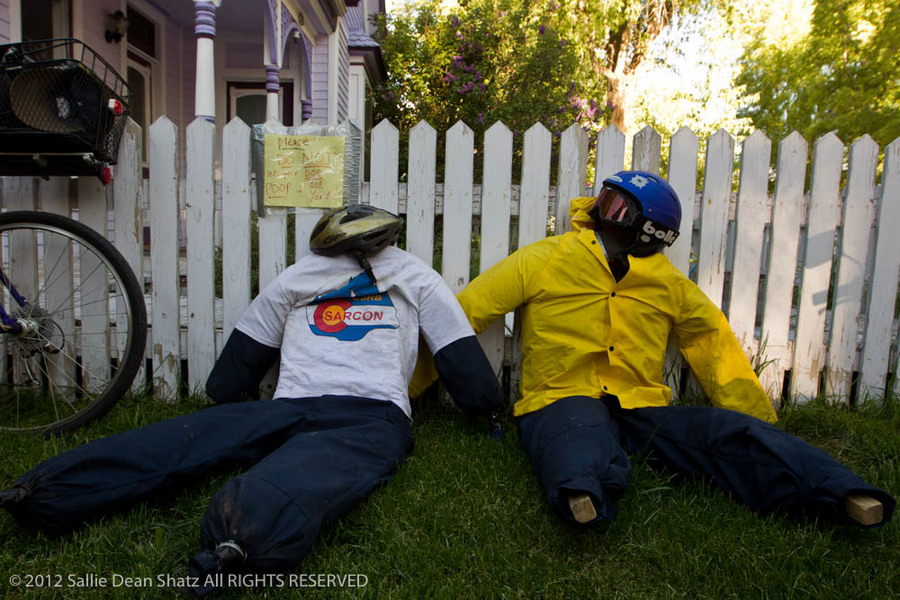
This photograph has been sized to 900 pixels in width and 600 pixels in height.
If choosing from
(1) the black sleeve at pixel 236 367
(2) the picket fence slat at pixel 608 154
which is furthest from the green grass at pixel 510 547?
(2) the picket fence slat at pixel 608 154

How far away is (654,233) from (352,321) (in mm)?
1353

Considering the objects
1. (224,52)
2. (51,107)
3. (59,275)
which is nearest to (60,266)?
(59,275)

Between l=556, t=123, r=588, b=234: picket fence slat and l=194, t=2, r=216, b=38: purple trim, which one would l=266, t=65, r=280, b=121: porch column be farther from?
l=556, t=123, r=588, b=234: picket fence slat

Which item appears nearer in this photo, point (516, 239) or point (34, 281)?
point (34, 281)

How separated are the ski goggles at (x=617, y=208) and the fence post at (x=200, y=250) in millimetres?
1882

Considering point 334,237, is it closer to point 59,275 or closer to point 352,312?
point 352,312

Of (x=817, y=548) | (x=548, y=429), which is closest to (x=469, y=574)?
(x=548, y=429)

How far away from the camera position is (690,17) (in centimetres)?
1493

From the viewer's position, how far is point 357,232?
2615mm

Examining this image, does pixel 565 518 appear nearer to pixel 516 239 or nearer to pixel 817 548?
pixel 817 548

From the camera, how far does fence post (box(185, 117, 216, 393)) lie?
303cm

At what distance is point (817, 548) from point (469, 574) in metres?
1.10

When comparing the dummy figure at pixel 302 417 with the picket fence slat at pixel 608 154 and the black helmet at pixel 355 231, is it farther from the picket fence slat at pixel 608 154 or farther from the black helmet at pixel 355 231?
the picket fence slat at pixel 608 154

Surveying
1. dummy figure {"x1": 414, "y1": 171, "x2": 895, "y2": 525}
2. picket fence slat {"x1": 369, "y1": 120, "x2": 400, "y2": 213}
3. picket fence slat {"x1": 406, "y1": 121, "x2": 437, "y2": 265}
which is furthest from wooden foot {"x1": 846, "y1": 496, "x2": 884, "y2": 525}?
picket fence slat {"x1": 369, "y1": 120, "x2": 400, "y2": 213}
